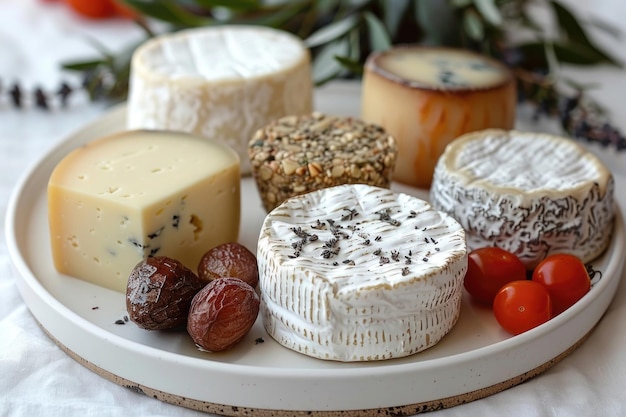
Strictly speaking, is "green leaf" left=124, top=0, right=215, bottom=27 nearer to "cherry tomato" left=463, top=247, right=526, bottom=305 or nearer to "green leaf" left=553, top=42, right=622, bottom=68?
"green leaf" left=553, top=42, right=622, bottom=68

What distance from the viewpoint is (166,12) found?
Answer: 3199 millimetres

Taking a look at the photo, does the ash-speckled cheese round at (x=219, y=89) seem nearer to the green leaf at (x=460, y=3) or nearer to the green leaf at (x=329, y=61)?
the green leaf at (x=329, y=61)

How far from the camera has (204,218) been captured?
7.00 ft

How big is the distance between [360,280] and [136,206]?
0.58m

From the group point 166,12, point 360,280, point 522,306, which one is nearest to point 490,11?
point 166,12

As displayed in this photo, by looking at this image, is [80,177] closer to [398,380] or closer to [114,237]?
[114,237]

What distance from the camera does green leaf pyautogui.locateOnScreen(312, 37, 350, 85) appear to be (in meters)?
2.97

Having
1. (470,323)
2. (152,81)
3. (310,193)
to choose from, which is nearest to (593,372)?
(470,323)

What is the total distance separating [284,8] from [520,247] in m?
1.61

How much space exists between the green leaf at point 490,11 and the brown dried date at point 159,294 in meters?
1.57

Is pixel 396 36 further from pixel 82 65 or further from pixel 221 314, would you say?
pixel 221 314

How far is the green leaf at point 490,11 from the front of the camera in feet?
9.51

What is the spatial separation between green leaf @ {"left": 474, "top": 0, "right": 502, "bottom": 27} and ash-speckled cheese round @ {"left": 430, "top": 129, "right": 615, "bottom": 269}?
75 centimetres

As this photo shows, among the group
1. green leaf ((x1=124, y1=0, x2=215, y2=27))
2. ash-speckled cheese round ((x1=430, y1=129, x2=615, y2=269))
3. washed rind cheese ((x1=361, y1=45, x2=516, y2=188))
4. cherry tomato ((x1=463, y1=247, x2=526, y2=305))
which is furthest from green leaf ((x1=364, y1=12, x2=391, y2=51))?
cherry tomato ((x1=463, y1=247, x2=526, y2=305))
